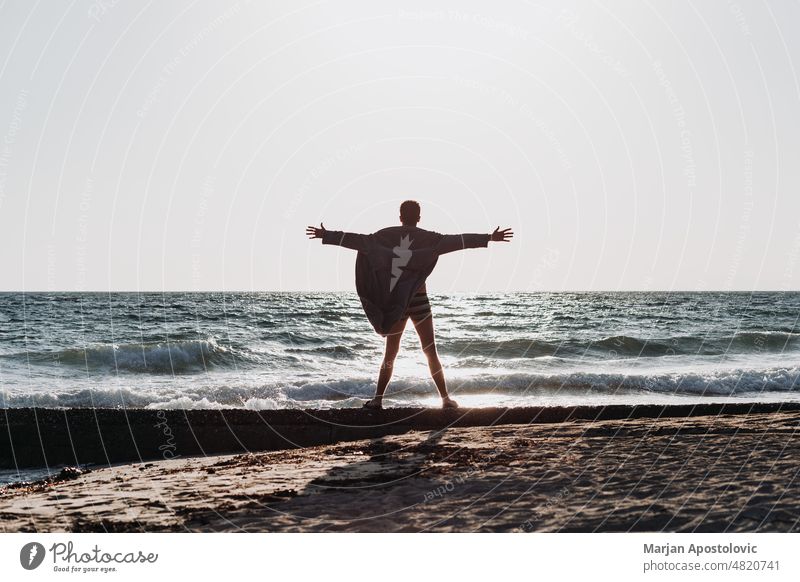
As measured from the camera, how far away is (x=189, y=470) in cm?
686

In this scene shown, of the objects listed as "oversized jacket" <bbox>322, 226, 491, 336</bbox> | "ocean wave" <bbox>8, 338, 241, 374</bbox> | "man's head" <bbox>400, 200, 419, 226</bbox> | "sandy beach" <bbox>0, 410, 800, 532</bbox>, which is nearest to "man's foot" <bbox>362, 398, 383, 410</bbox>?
"oversized jacket" <bbox>322, 226, 491, 336</bbox>

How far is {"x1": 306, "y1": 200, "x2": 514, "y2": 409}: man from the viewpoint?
8812mm

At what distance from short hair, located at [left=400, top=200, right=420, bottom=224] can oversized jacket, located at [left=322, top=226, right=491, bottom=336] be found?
0.42 ft

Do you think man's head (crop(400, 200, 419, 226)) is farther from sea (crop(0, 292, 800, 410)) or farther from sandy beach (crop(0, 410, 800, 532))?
sea (crop(0, 292, 800, 410))

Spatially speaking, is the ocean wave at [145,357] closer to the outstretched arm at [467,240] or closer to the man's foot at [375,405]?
the man's foot at [375,405]

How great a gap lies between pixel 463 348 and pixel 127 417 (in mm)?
19557

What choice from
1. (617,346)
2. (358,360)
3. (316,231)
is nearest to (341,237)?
(316,231)

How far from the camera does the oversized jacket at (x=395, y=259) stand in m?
8.81

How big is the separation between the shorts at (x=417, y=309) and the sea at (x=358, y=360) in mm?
5995

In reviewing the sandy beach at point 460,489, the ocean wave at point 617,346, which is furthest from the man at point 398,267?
the ocean wave at point 617,346

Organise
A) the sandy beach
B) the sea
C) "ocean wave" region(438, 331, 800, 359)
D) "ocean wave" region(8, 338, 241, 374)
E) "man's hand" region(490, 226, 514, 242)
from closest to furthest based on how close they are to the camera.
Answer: the sandy beach, "man's hand" region(490, 226, 514, 242), the sea, "ocean wave" region(8, 338, 241, 374), "ocean wave" region(438, 331, 800, 359)

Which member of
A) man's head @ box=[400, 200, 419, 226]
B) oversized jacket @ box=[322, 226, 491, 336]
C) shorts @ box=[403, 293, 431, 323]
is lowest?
shorts @ box=[403, 293, 431, 323]
